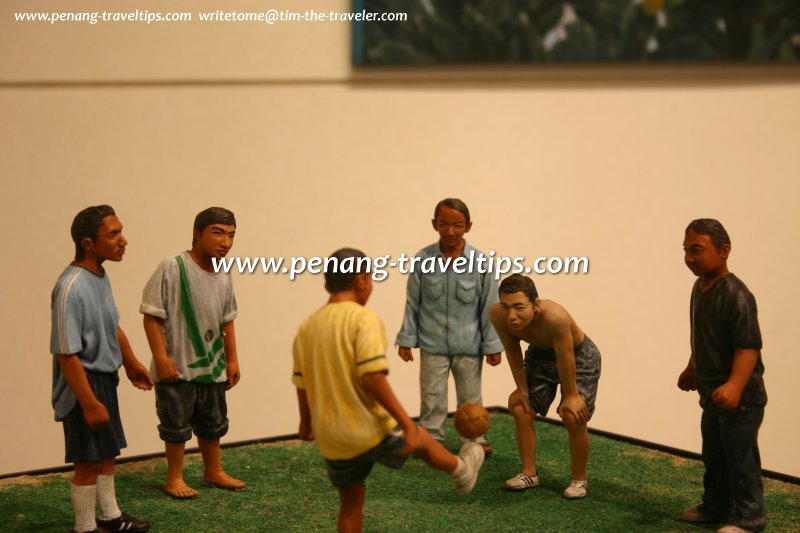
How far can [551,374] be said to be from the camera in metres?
5.25

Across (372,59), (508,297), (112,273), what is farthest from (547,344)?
(112,273)

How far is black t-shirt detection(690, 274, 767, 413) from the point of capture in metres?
4.38

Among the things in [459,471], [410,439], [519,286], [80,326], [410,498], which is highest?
[519,286]

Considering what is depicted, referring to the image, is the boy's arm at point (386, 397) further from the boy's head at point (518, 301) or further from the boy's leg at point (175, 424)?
the boy's leg at point (175, 424)

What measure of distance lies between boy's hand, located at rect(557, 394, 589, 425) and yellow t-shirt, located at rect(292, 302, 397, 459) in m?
1.37

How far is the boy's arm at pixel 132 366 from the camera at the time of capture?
4.78 meters

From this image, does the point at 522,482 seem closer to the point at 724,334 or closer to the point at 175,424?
the point at 724,334

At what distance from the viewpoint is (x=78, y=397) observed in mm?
4277

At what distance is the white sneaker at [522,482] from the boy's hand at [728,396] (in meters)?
1.30

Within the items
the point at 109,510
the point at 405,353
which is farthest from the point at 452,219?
the point at 109,510

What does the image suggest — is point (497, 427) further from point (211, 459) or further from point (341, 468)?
point (341, 468)

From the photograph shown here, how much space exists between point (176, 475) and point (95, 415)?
1020 mm

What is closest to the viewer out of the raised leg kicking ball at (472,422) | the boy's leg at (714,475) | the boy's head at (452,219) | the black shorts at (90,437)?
the black shorts at (90,437)

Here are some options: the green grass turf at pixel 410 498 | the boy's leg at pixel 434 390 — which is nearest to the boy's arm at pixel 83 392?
the green grass turf at pixel 410 498
